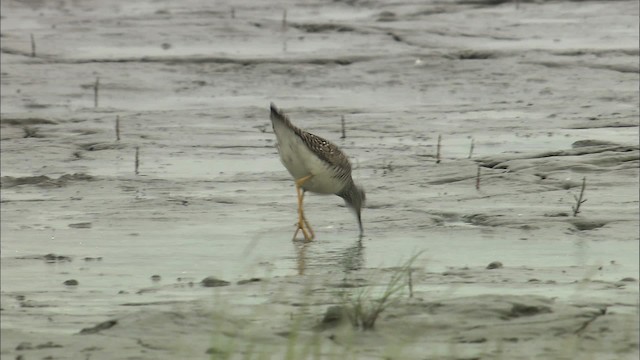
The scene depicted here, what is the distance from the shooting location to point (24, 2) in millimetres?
19250

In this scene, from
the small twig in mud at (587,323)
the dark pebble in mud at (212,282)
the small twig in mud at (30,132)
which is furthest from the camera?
the small twig in mud at (30,132)

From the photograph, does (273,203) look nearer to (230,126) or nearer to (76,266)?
(76,266)

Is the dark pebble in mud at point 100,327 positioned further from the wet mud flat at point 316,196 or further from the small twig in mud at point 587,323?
the small twig in mud at point 587,323

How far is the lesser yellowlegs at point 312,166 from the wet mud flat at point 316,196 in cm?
17

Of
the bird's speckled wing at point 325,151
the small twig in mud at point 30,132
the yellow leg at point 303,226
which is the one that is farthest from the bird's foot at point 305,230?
the small twig in mud at point 30,132

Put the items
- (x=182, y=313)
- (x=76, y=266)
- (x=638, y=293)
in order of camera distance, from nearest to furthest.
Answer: (x=182, y=313) → (x=638, y=293) → (x=76, y=266)

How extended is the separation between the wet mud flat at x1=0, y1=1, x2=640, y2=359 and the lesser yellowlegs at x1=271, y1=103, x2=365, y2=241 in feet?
0.55

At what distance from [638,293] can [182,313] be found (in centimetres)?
179

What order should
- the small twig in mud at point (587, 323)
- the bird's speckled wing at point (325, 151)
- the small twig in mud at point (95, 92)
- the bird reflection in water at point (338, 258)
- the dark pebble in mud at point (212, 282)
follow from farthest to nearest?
the small twig in mud at point (95, 92)
the bird's speckled wing at point (325, 151)
the bird reflection in water at point (338, 258)
the dark pebble in mud at point (212, 282)
the small twig in mud at point (587, 323)

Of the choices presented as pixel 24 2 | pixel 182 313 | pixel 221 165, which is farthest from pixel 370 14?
pixel 182 313

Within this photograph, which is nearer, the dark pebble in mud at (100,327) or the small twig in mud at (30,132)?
the dark pebble in mud at (100,327)

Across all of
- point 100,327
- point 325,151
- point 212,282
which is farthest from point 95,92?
point 100,327

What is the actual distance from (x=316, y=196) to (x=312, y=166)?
1.36 m

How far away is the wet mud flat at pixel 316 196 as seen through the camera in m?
6.03
